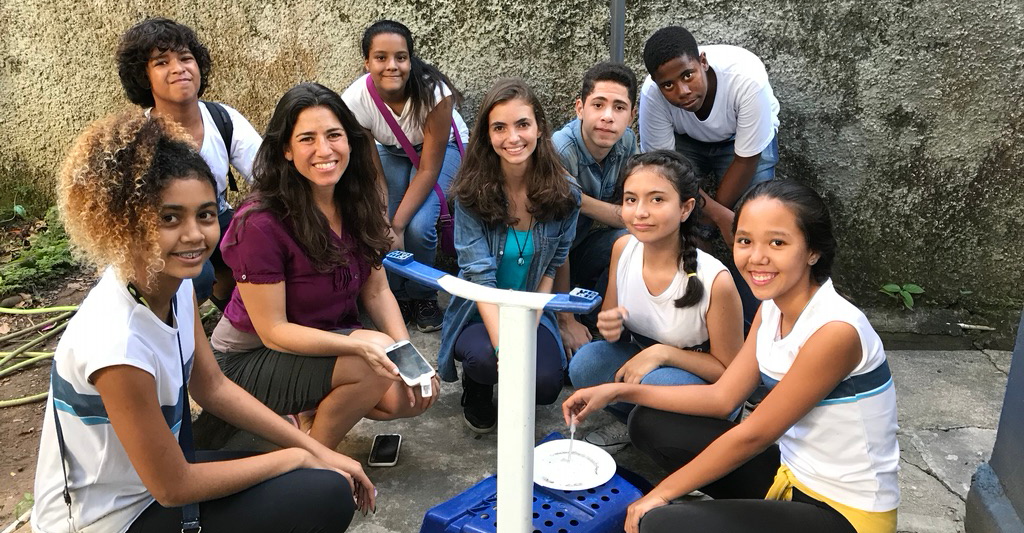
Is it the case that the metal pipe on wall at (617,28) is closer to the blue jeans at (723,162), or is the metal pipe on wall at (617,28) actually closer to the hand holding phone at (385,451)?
the blue jeans at (723,162)

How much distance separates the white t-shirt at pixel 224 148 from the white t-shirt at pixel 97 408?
144 centimetres

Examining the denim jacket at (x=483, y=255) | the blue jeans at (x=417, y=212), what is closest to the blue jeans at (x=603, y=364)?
the denim jacket at (x=483, y=255)

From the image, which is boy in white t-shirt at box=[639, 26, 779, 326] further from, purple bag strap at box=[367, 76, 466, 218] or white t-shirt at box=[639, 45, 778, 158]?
purple bag strap at box=[367, 76, 466, 218]

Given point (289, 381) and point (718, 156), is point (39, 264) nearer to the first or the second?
point (289, 381)

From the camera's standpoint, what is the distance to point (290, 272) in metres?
2.27

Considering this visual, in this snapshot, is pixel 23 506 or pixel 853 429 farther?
pixel 23 506

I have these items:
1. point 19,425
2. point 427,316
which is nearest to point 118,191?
point 19,425

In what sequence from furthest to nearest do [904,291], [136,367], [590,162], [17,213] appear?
[17,213], [904,291], [590,162], [136,367]

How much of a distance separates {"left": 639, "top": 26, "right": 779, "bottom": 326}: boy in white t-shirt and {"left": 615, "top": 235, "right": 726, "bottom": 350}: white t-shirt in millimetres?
692

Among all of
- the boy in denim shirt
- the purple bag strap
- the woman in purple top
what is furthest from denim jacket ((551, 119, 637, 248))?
the woman in purple top

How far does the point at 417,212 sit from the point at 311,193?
1023 mm

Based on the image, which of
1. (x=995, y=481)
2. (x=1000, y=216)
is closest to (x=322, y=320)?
(x=995, y=481)

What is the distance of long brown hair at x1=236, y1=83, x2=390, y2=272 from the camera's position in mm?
2238

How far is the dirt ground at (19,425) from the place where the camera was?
238 cm
